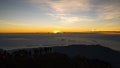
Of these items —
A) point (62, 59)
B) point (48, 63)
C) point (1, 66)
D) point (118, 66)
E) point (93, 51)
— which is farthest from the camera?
point (93, 51)

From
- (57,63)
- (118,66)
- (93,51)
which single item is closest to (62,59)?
(57,63)

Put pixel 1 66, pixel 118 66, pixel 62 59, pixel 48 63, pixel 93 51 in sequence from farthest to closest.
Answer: pixel 93 51 → pixel 118 66 → pixel 62 59 → pixel 48 63 → pixel 1 66

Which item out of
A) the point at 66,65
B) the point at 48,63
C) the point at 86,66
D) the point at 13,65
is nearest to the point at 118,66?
the point at 86,66

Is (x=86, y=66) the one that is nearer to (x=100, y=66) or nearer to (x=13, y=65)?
(x=100, y=66)

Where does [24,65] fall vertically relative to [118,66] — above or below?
above

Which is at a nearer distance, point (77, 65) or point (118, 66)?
point (77, 65)

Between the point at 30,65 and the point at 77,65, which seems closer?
the point at 30,65

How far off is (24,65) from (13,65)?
1.25m

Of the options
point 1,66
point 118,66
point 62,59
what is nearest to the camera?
point 1,66

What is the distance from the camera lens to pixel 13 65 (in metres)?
20.3

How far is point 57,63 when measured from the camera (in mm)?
22328

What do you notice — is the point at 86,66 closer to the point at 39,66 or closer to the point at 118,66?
the point at 39,66

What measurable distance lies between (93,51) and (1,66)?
23.4 meters

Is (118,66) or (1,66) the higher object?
(1,66)
